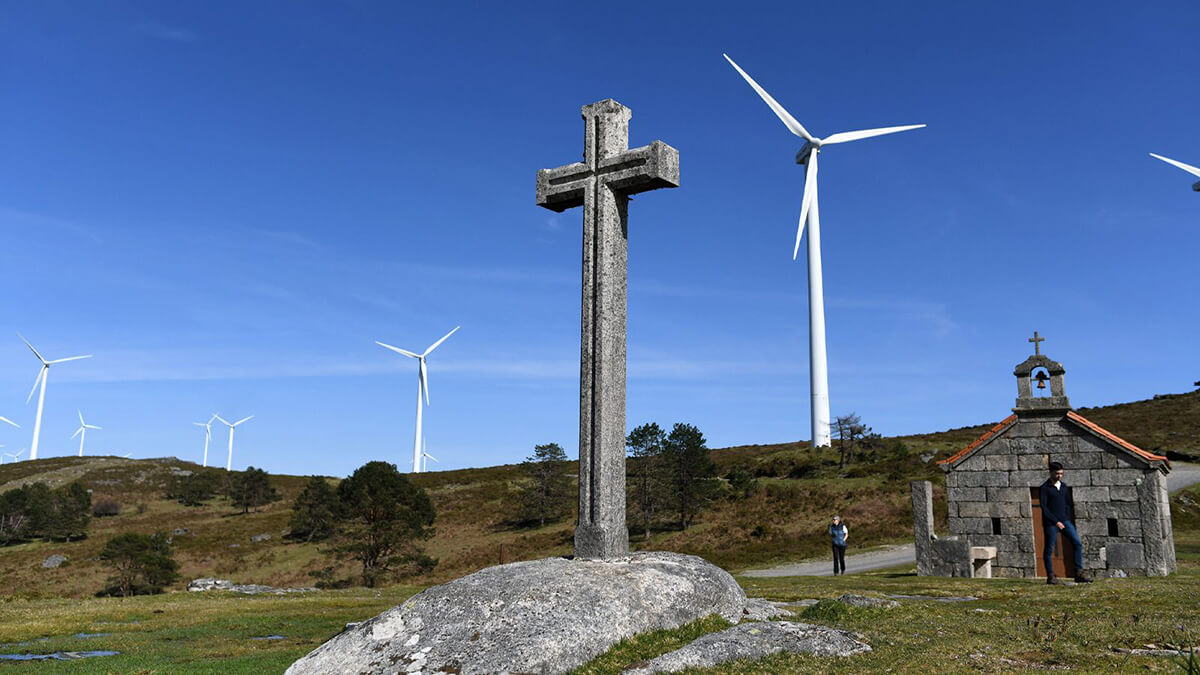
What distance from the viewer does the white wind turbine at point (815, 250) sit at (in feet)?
157

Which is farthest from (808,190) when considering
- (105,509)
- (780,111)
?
(105,509)

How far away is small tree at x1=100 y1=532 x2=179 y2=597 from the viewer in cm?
4238

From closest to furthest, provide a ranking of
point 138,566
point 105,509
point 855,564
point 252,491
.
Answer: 1. point 855,564
2. point 138,566
3. point 252,491
4. point 105,509

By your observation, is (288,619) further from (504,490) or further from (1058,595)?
(504,490)

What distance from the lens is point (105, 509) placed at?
272 feet

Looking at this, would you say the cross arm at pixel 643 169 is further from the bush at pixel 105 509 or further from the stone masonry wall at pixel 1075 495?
the bush at pixel 105 509

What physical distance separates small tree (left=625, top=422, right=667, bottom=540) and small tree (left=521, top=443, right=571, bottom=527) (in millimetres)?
6651

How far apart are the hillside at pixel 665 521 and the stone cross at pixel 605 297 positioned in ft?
79.8

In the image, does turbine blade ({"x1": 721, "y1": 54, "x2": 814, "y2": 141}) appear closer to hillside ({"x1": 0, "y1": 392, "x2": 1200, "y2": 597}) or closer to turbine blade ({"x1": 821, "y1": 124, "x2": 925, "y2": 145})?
turbine blade ({"x1": 821, "y1": 124, "x2": 925, "y2": 145})

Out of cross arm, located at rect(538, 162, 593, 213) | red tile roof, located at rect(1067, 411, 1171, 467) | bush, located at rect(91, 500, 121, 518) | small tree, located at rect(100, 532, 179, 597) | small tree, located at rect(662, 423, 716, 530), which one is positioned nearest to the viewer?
cross arm, located at rect(538, 162, 593, 213)

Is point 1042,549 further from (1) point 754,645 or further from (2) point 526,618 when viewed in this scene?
(2) point 526,618

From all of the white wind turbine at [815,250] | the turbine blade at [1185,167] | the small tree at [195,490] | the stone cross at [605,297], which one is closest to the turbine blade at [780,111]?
the white wind turbine at [815,250]

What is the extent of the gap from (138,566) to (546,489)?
26.5 m

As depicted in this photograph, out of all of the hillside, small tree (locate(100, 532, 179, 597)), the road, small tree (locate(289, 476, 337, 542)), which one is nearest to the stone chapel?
the road
